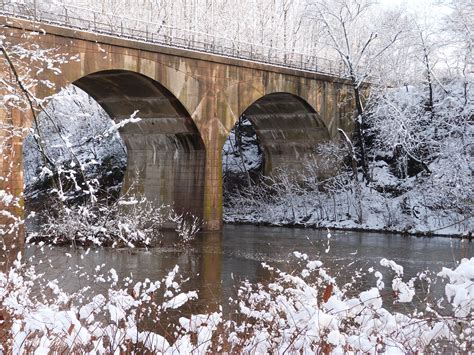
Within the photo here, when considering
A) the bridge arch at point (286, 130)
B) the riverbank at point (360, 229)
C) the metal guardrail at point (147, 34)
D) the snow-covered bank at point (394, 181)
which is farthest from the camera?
the bridge arch at point (286, 130)

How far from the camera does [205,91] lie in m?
24.6

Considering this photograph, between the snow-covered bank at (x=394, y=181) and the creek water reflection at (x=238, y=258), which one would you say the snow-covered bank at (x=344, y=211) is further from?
the creek water reflection at (x=238, y=258)

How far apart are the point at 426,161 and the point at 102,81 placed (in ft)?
50.2

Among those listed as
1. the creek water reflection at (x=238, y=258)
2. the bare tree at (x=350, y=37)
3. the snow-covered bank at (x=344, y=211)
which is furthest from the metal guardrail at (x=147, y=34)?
the creek water reflection at (x=238, y=258)

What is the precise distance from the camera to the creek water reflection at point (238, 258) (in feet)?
43.9

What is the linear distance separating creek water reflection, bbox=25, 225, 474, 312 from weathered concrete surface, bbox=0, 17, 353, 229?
267 centimetres

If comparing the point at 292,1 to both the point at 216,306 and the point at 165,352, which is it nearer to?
the point at 216,306

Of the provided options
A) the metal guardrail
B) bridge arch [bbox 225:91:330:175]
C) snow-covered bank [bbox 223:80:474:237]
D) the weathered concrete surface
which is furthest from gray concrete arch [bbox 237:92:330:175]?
→ the metal guardrail

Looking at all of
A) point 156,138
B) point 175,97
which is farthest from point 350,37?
point 175,97

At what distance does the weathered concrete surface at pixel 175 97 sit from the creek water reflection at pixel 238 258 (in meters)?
2.67

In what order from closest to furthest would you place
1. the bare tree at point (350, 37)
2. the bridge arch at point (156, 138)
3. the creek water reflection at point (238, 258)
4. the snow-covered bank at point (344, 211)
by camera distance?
the creek water reflection at point (238, 258), the bridge arch at point (156, 138), the snow-covered bank at point (344, 211), the bare tree at point (350, 37)

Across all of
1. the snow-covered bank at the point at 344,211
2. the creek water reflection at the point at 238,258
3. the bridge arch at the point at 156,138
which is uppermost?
the bridge arch at the point at 156,138

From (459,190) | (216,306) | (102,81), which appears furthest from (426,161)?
(216,306)

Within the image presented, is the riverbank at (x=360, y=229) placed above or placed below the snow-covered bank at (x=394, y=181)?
below
